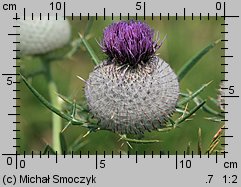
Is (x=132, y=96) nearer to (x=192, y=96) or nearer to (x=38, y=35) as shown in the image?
(x=192, y=96)

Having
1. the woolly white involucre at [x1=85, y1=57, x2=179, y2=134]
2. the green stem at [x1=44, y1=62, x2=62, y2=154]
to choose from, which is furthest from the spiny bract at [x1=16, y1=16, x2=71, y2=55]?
the woolly white involucre at [x1=85, y1=57, x2=179, y2=134]

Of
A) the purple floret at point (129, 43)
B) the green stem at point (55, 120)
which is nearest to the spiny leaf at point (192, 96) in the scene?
the purple floret at point (129, 43)

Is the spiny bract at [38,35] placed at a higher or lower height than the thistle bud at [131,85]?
higher

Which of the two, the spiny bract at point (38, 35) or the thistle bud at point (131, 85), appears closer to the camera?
the thistle bud at point (131, 85)

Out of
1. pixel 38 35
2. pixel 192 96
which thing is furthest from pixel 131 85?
pixel 38 35

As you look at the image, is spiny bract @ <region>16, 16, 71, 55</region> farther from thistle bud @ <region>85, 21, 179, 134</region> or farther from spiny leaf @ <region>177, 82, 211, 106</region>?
spiny leaf @ <region>177, 82, 211, 106</region>

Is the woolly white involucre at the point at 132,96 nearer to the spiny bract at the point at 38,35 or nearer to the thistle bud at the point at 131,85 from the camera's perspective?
the thistle bud at the point at 131,85

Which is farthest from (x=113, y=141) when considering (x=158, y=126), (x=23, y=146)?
(x=158, y=126)
